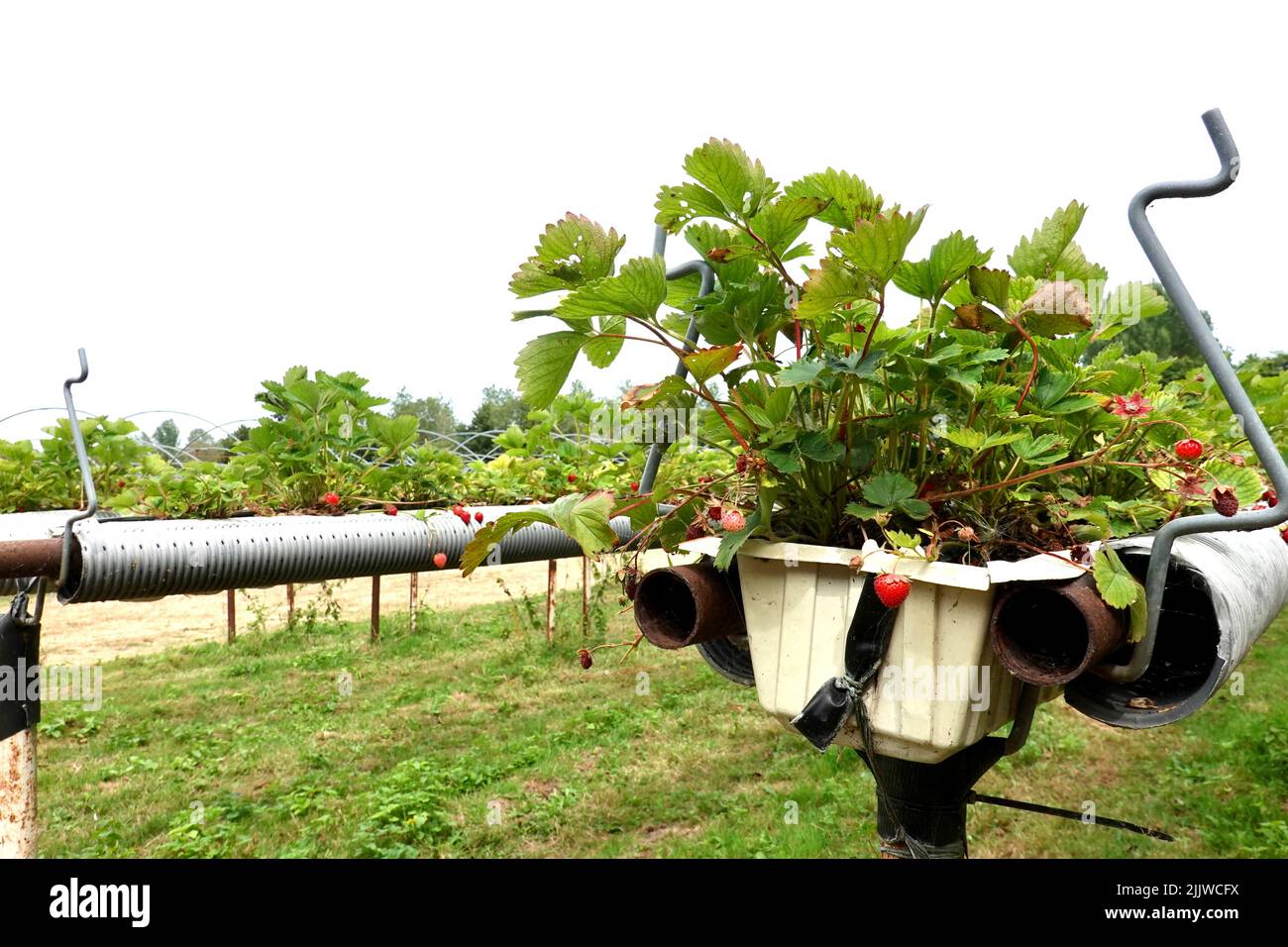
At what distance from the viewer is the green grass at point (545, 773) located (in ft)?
9.86

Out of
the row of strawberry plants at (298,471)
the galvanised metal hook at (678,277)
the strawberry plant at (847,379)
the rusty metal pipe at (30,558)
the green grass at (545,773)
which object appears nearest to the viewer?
the strawberry plant at (847,379)

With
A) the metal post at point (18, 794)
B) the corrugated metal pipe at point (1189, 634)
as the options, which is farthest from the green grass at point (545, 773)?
the corrugated metal pipe at point (1189, 634)

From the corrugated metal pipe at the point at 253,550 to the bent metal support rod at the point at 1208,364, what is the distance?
61cm

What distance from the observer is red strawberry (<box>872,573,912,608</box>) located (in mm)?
663

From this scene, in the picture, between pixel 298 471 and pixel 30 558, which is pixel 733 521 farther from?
pixel 298 471

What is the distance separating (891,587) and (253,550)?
1.36m

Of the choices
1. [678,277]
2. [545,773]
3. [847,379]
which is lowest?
[545,773]

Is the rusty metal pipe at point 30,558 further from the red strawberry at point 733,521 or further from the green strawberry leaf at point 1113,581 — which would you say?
the green strawberry leaf at point 1113,581

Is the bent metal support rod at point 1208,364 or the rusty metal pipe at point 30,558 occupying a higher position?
the bent metal support rod at point 1208,364

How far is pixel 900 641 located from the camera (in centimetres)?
71

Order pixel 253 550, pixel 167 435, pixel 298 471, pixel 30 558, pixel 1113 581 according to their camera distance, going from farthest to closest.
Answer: pixel 167 435 < pixel 298 471 < pixel 253 550 < pixel 30 558 < pixel 1113 581

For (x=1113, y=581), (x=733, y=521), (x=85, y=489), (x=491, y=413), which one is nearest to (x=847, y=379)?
(x=733, y=521)
